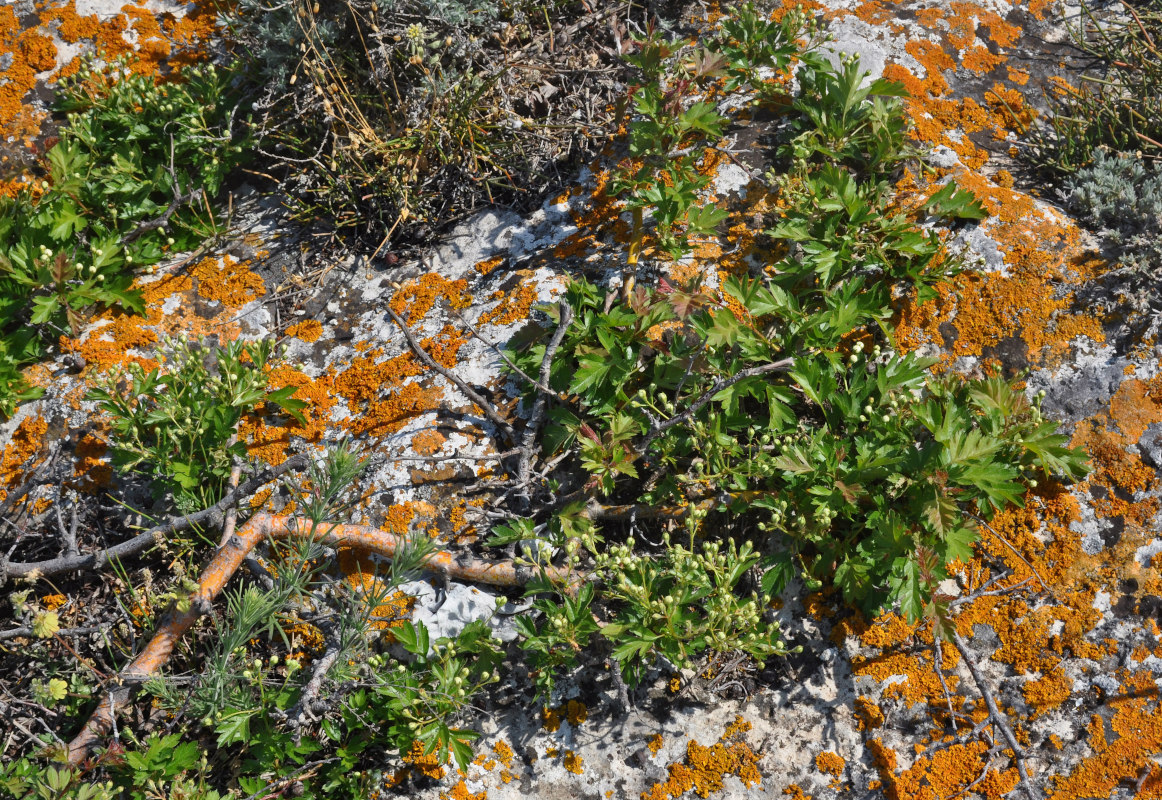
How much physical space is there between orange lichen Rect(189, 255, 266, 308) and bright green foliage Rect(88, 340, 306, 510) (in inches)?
24.1

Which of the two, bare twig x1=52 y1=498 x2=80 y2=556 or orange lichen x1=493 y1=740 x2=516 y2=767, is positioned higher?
bare twig x1=52 y1=498 x2=80 y2=556

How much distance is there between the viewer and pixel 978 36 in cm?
479

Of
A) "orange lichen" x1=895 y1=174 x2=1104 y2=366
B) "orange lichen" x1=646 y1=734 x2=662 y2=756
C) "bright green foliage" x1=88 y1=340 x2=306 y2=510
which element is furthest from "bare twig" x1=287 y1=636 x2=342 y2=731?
"orange lichen" x1=895 y1=174 x2=1104 y2=366

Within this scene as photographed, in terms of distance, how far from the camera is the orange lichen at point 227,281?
14.1ft

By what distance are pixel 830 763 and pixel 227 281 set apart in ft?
12.8

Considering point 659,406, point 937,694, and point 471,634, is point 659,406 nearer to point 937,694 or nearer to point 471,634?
point 471,634

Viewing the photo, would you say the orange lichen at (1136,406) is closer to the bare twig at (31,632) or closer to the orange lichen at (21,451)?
the bare twig at (31,632)

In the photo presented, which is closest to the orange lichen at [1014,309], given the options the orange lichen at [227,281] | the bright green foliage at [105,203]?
the orange lichen at [227,281]

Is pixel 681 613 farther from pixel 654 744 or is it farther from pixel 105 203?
pixel 105 203

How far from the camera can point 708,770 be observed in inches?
112

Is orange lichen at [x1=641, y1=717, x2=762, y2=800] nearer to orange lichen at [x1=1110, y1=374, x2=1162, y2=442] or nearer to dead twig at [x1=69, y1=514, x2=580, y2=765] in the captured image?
dead twig at [x1=69, y1=514, x2=580, y2=765]

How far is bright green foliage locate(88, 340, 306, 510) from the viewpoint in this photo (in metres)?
3.48

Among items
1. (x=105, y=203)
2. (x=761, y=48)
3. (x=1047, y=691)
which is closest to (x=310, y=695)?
(x=1047, y=691)

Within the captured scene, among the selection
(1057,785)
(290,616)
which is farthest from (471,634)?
(1057,785)
